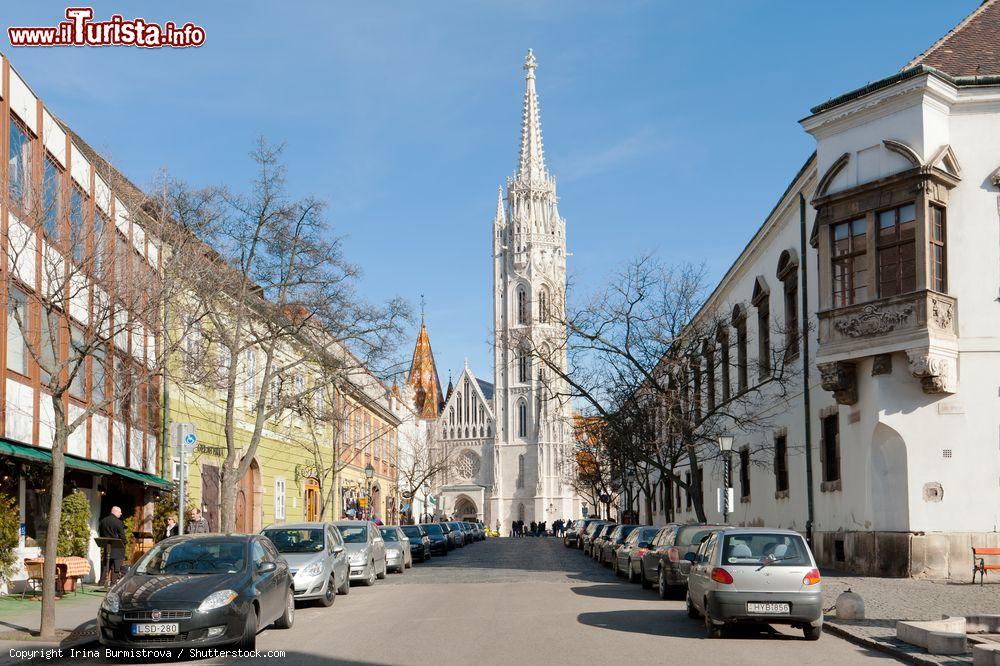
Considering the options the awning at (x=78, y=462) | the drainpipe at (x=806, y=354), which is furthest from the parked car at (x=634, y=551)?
the awning at (x=78, y=462)

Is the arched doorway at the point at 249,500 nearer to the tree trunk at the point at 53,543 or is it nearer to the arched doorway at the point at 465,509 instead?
the tree trunk at the point at 53,543

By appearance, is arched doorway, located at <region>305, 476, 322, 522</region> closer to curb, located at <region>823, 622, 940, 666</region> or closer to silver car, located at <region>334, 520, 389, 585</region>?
silver car, located at <region>334, 520, 389, 585</region>

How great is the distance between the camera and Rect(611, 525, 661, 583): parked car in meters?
26.3

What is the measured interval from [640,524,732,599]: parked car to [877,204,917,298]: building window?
7358 mm

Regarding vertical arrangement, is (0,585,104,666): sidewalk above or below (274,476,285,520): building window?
below

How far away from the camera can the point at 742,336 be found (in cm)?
4138

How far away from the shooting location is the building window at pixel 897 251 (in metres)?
25.4

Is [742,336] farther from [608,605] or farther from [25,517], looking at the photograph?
[25,517]

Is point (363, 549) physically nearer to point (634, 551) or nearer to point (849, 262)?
point (634, 551)

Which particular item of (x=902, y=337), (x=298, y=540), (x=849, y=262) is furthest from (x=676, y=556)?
(x=849, y=262)

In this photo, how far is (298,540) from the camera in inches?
877

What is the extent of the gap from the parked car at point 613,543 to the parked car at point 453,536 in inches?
700

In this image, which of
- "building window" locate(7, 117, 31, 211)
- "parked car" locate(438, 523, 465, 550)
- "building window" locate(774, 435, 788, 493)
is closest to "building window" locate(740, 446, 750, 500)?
"building window" locate(774, 435, 788, 493)

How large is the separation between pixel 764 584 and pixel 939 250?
43.8 ft
